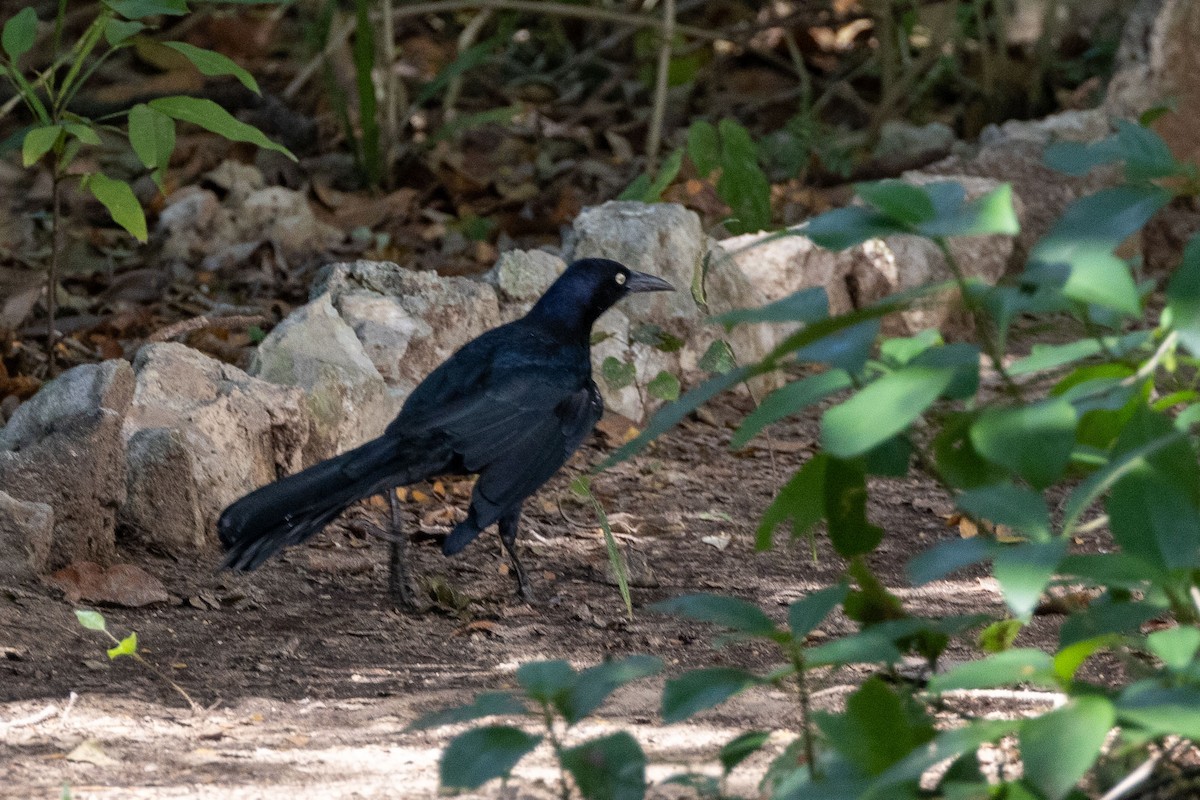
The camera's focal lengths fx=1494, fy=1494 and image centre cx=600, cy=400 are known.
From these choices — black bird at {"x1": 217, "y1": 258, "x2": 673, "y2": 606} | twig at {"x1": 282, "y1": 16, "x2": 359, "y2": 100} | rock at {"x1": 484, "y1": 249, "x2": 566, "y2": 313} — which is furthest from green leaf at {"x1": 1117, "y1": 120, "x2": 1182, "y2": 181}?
twig at {"x1": 282, "y1": 16, "x2": 359, "y2": 100}

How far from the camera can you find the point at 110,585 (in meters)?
3.52

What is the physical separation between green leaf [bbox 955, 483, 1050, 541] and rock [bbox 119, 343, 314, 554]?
2.61 metres

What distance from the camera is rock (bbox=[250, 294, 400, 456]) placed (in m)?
4.29

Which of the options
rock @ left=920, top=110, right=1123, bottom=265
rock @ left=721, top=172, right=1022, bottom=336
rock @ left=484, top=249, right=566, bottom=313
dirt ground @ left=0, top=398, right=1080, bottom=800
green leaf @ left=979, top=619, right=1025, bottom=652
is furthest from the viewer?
rock @ left=920, top=110, right=1123, bottom=265

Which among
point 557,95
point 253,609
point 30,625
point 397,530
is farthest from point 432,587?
point 557,95

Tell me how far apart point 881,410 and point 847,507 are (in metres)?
0.40

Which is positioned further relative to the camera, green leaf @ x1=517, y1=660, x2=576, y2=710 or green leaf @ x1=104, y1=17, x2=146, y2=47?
green leaf @ x1=104, y1=17, x2=146, y2=47

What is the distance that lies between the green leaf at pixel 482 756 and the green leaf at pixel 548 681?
0.15 feet

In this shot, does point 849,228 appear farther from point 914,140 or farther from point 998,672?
point 914,140

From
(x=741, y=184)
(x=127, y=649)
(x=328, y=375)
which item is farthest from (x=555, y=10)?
(x=127, y=649)

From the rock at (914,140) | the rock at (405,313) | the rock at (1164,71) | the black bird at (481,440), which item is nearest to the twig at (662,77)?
the rock at (914,140)

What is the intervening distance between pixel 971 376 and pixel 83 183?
298cm

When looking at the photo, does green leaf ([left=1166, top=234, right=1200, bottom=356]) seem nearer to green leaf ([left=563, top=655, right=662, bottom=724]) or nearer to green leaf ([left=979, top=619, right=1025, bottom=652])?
green leaf ([left=563, top=655, right=662, bottom=724])

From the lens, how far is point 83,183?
394 cm
